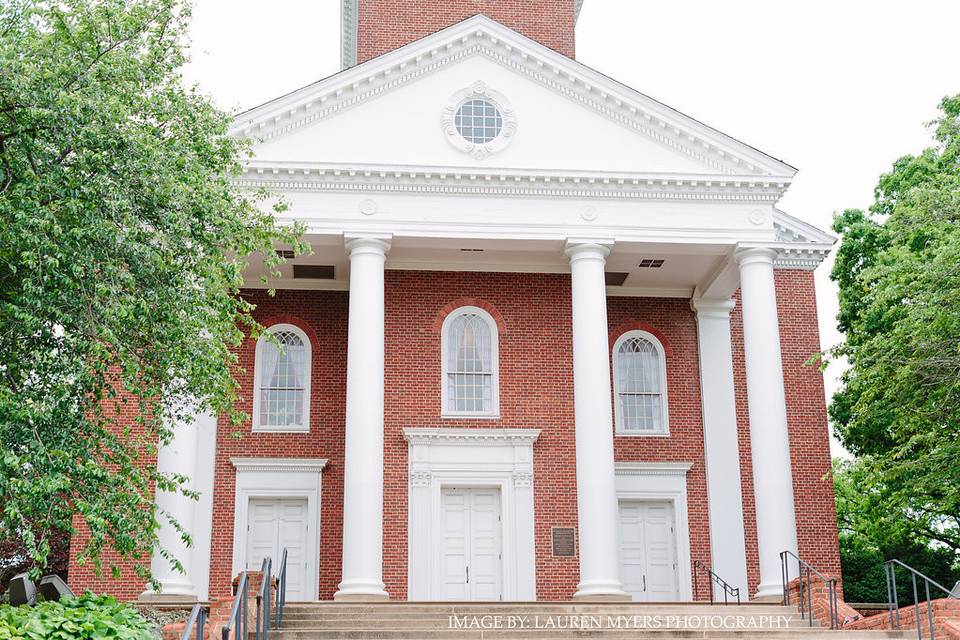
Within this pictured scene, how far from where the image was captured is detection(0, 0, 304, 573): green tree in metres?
13.1

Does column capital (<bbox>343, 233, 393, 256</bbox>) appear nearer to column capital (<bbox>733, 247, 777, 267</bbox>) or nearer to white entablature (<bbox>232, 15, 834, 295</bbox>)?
white entablature (<bbox>232, 15, 834, 295</bbox>)

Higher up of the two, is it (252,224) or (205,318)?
(252,224)

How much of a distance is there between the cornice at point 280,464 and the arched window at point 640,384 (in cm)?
678

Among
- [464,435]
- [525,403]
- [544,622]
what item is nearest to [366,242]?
[464,435]

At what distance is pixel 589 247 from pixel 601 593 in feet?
22.4

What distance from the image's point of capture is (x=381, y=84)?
77.3 feet

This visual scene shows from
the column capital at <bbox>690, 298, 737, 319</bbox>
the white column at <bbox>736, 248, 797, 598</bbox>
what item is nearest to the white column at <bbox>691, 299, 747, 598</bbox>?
the column capital at <bbox>690, 298, 737, 319</bbox>

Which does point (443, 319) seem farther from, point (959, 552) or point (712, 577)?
point (959, 552)

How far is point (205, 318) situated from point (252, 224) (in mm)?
2801

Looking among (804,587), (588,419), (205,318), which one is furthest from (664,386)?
(205,318)

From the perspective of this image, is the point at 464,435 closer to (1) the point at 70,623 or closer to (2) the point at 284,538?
(2) the point at 284,538

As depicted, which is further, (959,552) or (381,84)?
(959,552)

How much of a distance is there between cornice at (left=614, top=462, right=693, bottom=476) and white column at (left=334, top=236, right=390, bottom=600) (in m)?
6.51

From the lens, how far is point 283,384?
2538cm
